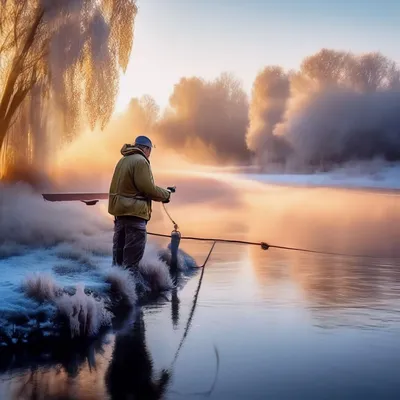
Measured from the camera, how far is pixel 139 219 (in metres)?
7.94

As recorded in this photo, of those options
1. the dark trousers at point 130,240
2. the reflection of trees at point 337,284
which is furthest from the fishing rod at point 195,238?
the dark trousers at point 130,240

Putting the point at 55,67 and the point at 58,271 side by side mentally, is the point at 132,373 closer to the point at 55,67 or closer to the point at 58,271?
the point at 58,271

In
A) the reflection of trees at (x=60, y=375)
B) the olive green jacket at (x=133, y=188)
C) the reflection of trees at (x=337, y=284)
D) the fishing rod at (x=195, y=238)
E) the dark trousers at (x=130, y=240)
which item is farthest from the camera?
the fishing rod at (x=195, y=238)

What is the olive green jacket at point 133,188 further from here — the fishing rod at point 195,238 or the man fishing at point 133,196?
the fishing rod at point 195,238

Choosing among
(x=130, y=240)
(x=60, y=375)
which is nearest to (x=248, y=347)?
(x=60, y=375)

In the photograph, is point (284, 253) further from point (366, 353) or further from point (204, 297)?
point (366, 353)

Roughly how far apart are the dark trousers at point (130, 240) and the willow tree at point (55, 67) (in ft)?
22.7

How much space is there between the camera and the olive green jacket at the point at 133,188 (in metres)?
7.70

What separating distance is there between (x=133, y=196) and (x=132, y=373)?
311cm

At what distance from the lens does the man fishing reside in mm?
7719

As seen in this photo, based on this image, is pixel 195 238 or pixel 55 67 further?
pixel 195 238

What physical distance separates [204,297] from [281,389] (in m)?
3.57

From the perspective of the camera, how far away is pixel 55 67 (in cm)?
1396

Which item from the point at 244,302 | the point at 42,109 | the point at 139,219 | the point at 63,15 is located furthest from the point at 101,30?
the point at 244,302
